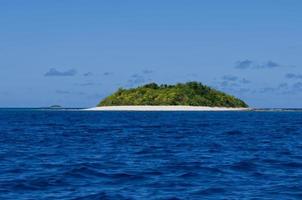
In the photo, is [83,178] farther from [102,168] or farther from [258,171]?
[258,171]

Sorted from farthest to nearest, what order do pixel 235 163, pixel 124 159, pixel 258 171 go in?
pixel 124 159 → pixel 235 163 → pixel 258 171

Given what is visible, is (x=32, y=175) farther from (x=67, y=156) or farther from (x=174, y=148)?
(x=174, y=148)

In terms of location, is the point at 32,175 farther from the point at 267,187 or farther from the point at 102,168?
the point at 267,187

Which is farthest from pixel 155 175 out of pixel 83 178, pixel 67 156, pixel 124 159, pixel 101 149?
pixel 101 149

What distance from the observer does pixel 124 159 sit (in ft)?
128

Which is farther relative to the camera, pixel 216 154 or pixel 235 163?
pixel 216 154

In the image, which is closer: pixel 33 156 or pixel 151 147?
pixel 33 156

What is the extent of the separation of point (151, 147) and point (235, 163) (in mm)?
14793

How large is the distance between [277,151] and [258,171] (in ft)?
47.6

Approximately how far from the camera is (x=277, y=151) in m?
45.9

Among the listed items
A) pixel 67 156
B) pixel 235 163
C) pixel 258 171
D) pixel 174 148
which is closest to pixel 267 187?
pixel 258 171

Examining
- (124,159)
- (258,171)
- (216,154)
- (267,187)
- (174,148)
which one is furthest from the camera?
(174,148)

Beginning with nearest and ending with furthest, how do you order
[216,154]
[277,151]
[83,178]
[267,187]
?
[267,187], [83,178], [216,154], [277,151]

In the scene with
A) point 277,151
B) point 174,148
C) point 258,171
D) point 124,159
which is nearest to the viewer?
point 258,171
